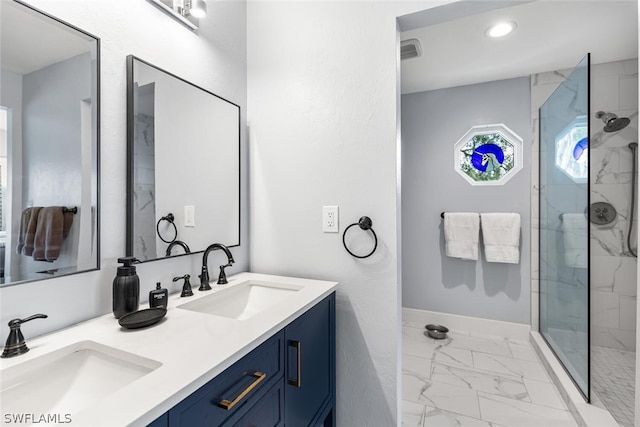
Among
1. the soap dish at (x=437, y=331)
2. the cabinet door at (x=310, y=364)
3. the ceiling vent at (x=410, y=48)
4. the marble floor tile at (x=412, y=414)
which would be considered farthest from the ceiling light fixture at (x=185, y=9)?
the soap dish at (x=437, y=331)

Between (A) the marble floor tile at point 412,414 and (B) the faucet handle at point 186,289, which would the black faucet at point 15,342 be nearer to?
(B) the faucet handle at point 186,289

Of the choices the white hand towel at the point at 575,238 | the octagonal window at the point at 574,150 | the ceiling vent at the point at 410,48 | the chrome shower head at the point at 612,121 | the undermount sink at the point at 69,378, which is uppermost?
the ceiling vent at the point at 410,48

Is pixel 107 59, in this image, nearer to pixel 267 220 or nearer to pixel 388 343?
pixel 267 220

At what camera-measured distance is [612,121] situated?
233 cm

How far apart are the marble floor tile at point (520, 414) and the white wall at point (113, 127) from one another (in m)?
1.91

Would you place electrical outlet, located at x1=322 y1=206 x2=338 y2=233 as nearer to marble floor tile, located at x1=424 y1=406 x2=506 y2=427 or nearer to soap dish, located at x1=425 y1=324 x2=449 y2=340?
marble floor tile, located at x1=424 y1=406 x2=506 y2=427

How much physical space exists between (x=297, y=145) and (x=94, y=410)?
1.28m

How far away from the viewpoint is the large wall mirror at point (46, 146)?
0.78 meters

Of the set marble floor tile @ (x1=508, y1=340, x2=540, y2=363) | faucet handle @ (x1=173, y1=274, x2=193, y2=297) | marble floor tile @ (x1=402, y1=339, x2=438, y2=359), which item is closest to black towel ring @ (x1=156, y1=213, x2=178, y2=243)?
faucet handle @ (x1=173, y1=274, x2=193, y2=297)

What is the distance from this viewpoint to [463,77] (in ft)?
8.81

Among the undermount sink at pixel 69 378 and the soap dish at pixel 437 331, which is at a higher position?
the undermount sink at pixel 69 378

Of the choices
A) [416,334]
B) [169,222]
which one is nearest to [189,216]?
[169,222]

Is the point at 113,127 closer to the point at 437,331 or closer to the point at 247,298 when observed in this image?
the point at 247,298

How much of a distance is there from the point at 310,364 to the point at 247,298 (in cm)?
44
